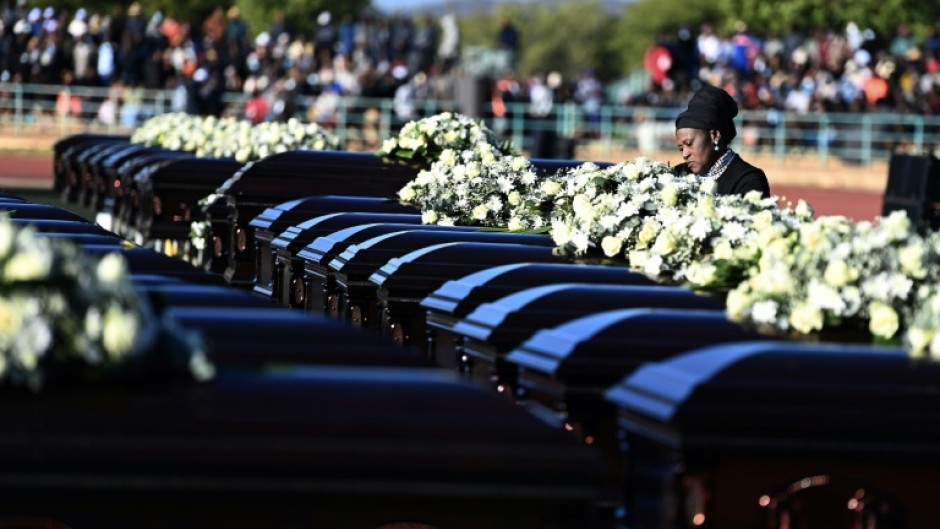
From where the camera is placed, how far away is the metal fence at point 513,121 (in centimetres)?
4247

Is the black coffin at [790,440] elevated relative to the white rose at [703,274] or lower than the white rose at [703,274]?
lower

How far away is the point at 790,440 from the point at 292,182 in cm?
890

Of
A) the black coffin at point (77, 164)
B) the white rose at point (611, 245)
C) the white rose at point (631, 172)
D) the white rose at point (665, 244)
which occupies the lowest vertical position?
the black coffin at point (77, 164)

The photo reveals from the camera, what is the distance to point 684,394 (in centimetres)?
492

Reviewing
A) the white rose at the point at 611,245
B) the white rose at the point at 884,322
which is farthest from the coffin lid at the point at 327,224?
the white rose at the point at 884,322

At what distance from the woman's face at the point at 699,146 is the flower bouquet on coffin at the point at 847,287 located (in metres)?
3.99

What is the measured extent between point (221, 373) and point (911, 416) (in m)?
1.58

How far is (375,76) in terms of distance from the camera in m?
46.9

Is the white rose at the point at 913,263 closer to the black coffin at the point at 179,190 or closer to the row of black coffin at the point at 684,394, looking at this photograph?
the row of black coffin at the point at 684,394

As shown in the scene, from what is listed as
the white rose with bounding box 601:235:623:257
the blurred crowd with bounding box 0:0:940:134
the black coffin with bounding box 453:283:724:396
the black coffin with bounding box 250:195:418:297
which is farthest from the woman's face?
the blurred crowd with bounding box 0:0:940:134

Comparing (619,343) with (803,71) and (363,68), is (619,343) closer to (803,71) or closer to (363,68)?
(803,71)

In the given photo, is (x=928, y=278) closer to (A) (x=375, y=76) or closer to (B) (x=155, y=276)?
(B) (x=155, y=276)

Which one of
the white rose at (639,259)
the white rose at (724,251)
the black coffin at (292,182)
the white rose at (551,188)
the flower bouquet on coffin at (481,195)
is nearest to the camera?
the white rose at (724,251)

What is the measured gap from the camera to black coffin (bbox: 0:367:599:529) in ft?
13.7
